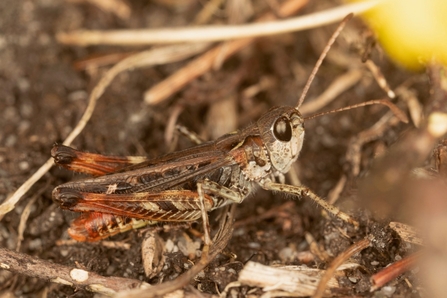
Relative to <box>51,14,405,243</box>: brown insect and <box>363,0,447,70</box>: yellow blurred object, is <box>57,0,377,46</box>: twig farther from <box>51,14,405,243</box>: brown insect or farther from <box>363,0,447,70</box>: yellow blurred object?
<box>51,14,405,243</box>: brown insect

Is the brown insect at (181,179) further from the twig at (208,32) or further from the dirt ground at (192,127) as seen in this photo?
the twig at (208,32)

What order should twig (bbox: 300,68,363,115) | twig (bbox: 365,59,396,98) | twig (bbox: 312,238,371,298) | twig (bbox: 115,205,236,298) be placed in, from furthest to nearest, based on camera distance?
twig (bbox: 300,68,363,115), twig (bbox: 365,59,396,98), twig (bbox: 312,238,371,298), twig (bbox: 115,205,236,298)

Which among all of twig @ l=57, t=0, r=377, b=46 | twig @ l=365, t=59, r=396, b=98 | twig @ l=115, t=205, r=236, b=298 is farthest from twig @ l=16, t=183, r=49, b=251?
twig @ l=365, t=59, r=396, b=98

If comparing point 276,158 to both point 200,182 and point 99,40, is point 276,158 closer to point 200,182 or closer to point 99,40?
point 200,182

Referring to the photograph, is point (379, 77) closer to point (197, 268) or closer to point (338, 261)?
point (338, 261)

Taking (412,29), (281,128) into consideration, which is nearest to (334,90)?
(412,29)

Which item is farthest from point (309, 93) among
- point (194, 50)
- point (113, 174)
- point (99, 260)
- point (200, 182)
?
point (99, 260)
